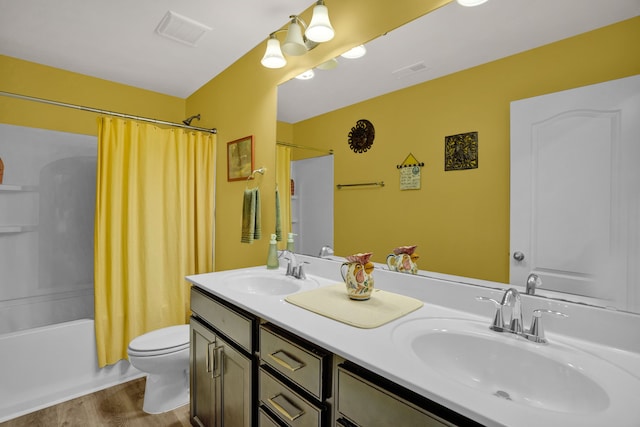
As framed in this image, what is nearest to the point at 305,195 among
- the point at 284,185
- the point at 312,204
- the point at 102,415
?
the point at 312,204

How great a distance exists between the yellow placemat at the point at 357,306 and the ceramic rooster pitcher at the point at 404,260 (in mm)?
118

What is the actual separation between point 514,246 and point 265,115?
1633mm

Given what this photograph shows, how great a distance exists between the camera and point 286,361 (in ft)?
3.35

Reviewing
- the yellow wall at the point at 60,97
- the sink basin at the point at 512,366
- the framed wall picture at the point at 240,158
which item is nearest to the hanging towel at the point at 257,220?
the framed wall picture at the point at 240,158

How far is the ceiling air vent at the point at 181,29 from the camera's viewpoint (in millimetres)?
1809

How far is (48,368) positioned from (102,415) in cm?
50

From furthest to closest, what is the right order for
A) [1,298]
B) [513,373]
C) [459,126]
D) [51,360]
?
[1,298] → [51,360] → [459,126] → [513,373]

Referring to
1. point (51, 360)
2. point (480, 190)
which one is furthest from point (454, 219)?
point (51, 360)

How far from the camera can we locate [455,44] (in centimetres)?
117

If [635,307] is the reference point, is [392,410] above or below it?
below

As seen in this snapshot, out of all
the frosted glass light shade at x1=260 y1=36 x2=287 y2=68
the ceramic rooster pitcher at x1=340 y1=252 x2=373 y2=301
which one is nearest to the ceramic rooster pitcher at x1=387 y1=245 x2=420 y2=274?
the ceramic rooster pitcher at x1=340 y1=252 x2=373 y2=301

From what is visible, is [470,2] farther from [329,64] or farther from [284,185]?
[284,185]

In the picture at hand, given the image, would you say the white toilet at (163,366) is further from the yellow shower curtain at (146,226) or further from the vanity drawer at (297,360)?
the vanity drawer at (297,360)

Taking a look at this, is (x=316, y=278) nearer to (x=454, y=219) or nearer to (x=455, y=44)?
(x=454, y=219)
